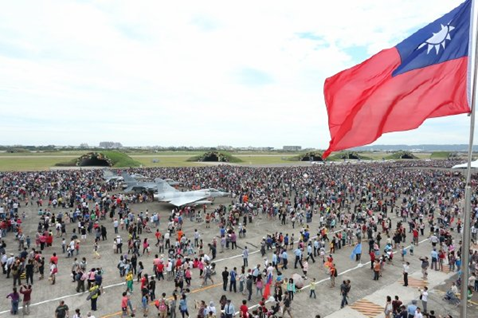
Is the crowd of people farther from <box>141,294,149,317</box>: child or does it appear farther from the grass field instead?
the grass field

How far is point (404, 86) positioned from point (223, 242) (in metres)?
15.3

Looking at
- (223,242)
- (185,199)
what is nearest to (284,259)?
(223,242)

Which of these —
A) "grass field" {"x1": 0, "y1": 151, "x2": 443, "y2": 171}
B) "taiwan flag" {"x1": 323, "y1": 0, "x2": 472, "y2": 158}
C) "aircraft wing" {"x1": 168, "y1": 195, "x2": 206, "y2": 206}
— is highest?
"taiwan flag" {"x1": 323, "y1": 0, "x2": 472, "y2": 158}

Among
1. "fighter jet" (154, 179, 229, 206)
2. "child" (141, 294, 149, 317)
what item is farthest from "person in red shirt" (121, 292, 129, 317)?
"fighter jet" (154, 179, 229, 206)

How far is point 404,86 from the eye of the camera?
7.82m

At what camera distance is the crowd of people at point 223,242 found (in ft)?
44.1

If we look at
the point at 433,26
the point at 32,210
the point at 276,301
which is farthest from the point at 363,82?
the point at 32,210

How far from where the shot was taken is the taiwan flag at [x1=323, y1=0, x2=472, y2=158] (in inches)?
286

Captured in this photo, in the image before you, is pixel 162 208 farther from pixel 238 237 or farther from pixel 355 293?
pixel 355 293

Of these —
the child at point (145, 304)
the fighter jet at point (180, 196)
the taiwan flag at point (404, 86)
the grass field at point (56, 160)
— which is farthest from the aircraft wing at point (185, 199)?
the grass field at point (56, 160)

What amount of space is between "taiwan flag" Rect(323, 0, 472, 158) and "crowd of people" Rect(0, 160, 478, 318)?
749cm

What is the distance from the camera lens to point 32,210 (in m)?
30.5

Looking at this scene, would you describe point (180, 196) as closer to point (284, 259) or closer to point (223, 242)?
point (223, 242)

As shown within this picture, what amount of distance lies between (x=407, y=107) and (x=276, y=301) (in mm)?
9759
